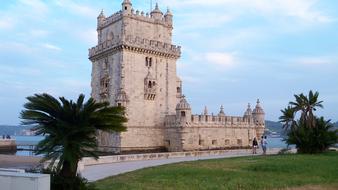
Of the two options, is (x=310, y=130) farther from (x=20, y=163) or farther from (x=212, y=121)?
(x=20, y=163)

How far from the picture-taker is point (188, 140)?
37.2 metres

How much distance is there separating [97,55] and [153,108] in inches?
321

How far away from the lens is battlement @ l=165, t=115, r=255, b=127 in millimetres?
37787

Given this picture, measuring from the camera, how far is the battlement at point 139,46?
36281 millimetres

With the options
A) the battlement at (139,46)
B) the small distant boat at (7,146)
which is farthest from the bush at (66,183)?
the small distant boat at (7,146)

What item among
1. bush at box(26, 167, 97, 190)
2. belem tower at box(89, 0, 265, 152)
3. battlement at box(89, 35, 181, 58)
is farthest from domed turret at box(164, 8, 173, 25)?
bush at box(26, 167, 97, 190)

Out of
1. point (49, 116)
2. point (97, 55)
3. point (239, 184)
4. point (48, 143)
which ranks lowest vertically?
point (239, 184)

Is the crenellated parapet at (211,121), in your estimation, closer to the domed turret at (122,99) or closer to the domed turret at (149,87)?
the domed turret at (149,87)

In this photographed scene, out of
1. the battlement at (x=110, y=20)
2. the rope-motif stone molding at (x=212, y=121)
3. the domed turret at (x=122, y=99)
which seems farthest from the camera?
the battlement at (x=110, y=20)

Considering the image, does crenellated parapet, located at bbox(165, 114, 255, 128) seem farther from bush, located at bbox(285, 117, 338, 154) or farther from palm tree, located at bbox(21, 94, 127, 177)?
palm tree, located at bbox(21, 94, 127, 177)

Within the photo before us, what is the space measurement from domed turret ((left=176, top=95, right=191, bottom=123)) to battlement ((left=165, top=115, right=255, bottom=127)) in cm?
32

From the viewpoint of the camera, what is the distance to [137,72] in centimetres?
3716

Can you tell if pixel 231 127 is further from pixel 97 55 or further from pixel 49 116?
pixel 49 116

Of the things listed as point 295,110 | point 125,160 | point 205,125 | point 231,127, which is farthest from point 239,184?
point 231,127
